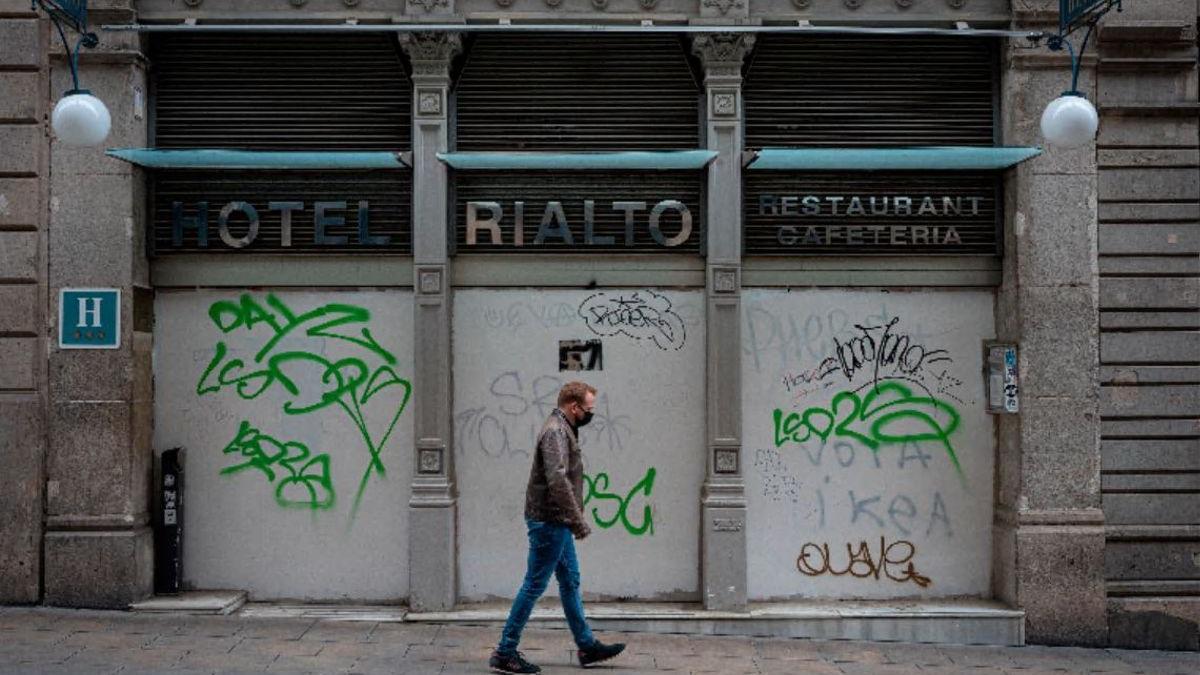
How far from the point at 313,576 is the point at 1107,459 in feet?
21.4

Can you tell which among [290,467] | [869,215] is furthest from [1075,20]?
[290,467]

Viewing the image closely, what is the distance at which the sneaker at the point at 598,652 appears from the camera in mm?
8172

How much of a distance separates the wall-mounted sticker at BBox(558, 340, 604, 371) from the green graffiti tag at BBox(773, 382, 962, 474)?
1.68 metres

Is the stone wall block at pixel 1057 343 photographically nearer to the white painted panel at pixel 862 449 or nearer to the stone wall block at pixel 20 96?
the white painted panel at pixel 862 449

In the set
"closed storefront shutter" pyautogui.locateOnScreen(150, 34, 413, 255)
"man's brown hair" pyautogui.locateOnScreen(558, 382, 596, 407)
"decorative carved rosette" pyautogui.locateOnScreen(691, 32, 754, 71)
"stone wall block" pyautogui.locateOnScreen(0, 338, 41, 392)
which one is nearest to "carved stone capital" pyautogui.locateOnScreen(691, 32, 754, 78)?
"decorative carved rosette" pyautogui.locateOnScreen(691, 32, 754, 71)

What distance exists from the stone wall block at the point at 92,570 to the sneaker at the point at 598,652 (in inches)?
149

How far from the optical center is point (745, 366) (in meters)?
10.0

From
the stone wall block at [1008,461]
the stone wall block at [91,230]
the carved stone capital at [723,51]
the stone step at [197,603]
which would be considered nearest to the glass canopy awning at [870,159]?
the carved stone capital at [723,51]

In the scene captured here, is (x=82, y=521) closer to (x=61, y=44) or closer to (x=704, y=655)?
(x=61, y=44)

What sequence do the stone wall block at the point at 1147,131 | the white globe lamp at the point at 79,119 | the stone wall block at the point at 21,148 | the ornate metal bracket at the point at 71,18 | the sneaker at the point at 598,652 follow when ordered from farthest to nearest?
1. the stone wall block at the point at 1147,131
2. the stone wall block at the point at 21,148
3. the ornate metal bracket at the point at 71,18
4. the white globe lamp at the point at 79,119
5. the sneaker at the point at 598,652

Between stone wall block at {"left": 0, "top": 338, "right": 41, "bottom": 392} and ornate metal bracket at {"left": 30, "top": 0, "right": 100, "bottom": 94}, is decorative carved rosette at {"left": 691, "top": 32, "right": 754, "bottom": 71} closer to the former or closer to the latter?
ornate metal bracket at {"left": 30, "top": 0, "right": 100, "bottom": 94}

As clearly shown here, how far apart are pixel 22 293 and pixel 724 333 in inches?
221

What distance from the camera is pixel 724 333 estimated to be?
32.4 feet

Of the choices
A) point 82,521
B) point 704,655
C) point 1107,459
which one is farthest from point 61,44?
point 1107,459
